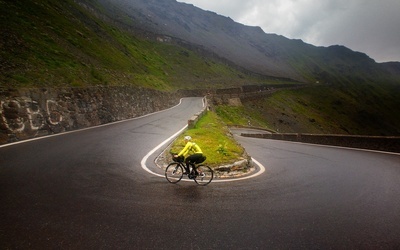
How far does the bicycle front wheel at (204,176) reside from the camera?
8.87 m

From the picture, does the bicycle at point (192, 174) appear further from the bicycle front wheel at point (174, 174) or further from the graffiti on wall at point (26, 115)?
the graffiti on wall at point (26, 115)

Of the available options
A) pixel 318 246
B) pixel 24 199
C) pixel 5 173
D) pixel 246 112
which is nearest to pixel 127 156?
pixel 5 173

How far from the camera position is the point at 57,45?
24938 mm

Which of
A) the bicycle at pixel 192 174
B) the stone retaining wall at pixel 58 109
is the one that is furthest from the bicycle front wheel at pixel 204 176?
the stone retaining wall at pixel 58 109

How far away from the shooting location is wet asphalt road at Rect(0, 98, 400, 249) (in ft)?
16.5

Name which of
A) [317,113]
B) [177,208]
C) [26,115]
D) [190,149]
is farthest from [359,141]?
[317,113]

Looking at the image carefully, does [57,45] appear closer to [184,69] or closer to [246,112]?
[246,112]

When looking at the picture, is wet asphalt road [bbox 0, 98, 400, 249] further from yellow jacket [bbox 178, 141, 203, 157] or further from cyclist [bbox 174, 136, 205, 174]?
yellow jacket [bbox 178, 141, 203, 157]

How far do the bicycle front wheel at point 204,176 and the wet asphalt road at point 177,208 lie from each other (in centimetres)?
34

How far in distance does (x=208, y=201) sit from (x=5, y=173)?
20.5ft

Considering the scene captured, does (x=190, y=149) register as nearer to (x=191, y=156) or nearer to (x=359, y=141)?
(x=191, y=156)

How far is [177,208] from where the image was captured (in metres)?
6.49

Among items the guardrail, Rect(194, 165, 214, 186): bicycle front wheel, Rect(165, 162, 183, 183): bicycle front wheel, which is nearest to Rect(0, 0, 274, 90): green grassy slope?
Rect(165, 162, 183, 183): bicycle front wheel

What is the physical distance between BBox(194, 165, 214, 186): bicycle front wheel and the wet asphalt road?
0.34m
